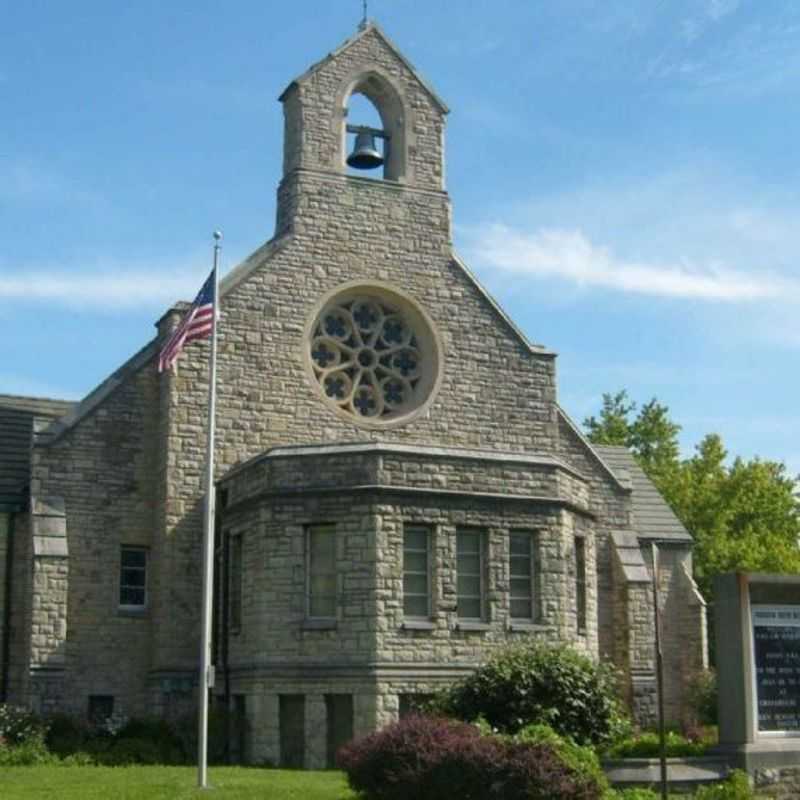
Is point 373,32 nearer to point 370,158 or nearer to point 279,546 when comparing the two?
point 370,158

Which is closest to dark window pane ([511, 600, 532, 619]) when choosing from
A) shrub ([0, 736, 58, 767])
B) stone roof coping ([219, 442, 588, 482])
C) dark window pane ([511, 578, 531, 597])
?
dark window pane ([511, 578, 531, 597])

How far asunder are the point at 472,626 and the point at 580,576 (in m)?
3.98

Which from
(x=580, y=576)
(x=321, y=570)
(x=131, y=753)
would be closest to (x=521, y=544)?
(x=580, y=576)

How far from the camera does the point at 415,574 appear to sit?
84.5ft

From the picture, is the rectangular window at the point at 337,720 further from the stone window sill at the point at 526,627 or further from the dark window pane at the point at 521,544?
the dark window pane at the point at 521,544

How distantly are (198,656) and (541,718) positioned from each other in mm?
8897

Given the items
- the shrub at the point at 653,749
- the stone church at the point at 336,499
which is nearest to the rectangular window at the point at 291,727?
the stone church at the point at 336,499

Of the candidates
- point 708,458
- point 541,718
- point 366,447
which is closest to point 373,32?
point 366,447

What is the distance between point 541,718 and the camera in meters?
21.5

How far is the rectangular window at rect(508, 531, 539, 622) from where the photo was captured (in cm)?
2666

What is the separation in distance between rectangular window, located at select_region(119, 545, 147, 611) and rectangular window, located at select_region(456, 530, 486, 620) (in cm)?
673

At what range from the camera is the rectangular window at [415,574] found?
25672mm

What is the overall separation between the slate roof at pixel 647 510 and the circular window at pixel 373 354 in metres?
5.72

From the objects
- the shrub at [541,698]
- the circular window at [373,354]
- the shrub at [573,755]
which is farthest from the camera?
the circular window at [373,354]
